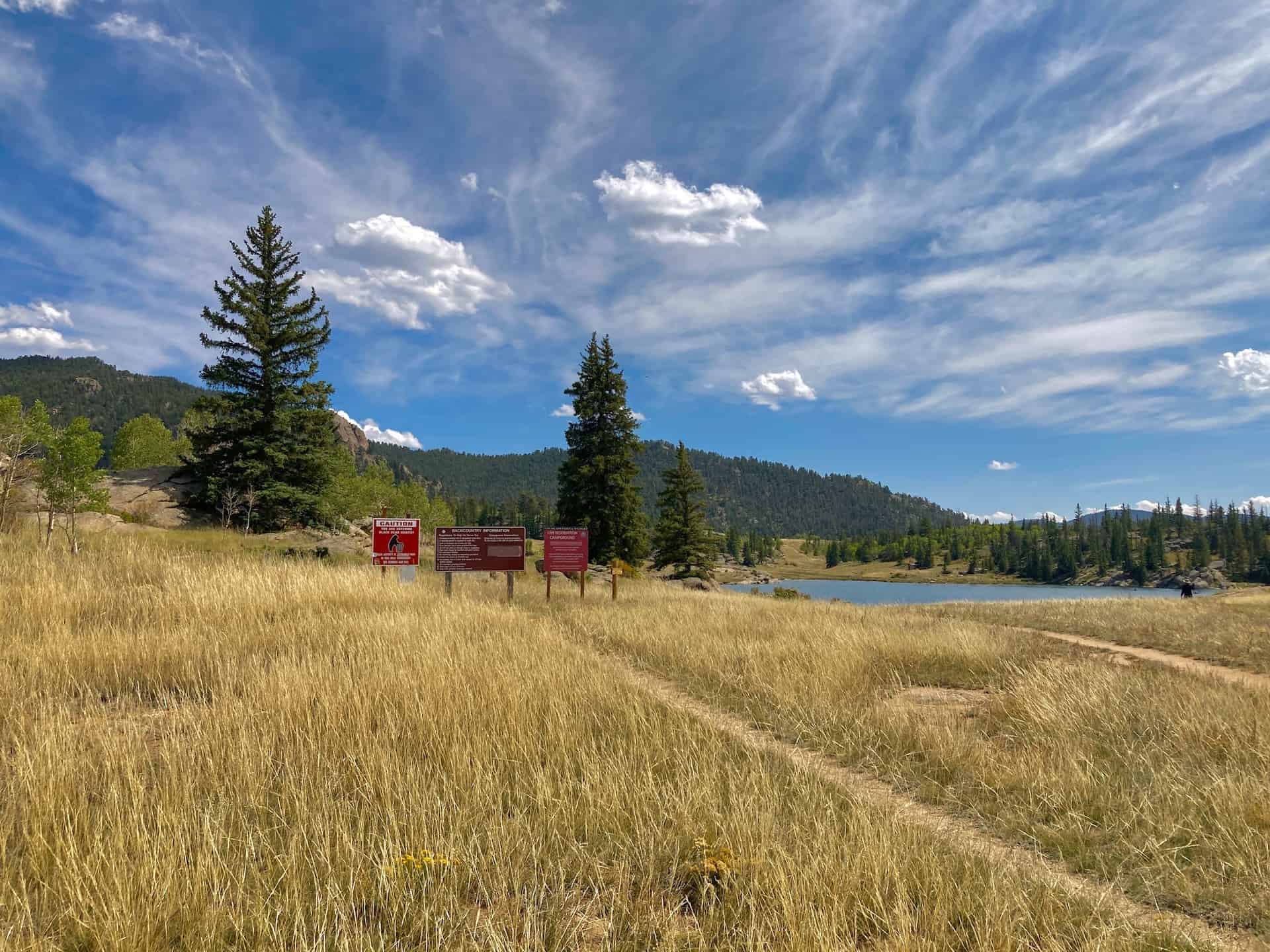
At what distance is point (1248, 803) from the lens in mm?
5000

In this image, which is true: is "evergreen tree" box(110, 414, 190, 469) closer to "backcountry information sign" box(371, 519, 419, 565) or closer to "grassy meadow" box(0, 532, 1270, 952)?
"backcountry information sign" box(371, 519, 419, 565)

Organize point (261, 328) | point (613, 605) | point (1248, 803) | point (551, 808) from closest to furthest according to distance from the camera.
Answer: point (551, 808)
point (1248, 803)
point (613, 605)
point (261, 328)

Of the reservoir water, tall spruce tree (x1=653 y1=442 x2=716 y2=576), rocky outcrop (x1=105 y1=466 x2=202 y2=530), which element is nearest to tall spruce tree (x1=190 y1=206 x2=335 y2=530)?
rocky outcrop (x1=105 y1=466 x2=202 y2=530)

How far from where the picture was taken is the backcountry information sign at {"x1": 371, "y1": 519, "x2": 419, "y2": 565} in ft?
55.1

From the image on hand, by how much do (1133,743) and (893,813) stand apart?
148 inches

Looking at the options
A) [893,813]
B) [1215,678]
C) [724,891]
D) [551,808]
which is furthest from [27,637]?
[1215,678]

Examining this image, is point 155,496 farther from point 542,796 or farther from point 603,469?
point 542,796

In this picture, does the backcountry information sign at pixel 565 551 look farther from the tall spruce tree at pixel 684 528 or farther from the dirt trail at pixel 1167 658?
the tall spruce tree at pixel 684 528

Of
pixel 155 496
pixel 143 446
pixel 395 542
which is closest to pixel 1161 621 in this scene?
pixel 395 542

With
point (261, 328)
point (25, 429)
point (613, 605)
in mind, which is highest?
point (261, 328)

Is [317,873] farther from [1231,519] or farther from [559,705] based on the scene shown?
[1231,519]

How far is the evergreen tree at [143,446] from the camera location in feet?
225

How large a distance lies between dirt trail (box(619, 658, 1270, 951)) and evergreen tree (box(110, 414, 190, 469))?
74790mm

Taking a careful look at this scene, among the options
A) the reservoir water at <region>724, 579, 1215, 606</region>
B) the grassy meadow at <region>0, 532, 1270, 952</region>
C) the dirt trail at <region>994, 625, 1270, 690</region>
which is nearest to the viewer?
the grassy meadow at <region>0, 532, 1270, 952</region>
